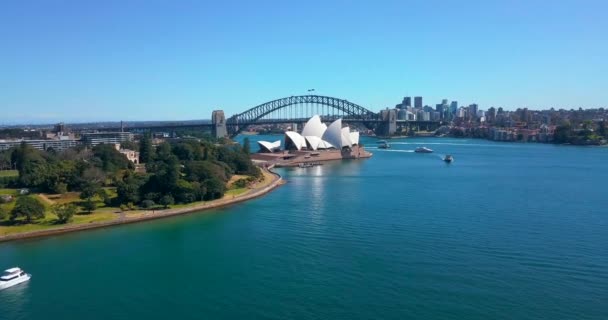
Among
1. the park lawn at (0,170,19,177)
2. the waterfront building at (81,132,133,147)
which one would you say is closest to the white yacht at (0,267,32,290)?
the park lawn at (0,170,19,177)

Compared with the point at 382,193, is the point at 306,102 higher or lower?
higher

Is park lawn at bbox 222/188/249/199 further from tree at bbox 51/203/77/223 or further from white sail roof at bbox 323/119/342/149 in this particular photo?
white sail roof at bbox 323/119/342/149

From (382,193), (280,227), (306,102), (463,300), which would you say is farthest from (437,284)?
(306,102)

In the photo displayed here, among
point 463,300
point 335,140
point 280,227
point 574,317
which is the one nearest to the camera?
point 574,317

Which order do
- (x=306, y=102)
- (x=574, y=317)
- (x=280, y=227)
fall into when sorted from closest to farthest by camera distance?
(x=574, y=317) < (x=280, y=227) < (x=306, y=102)

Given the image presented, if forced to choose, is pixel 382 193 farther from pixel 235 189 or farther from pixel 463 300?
pixel 463 300

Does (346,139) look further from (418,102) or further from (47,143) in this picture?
(418,102)
